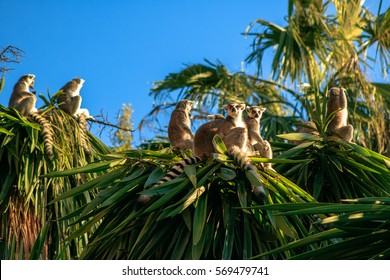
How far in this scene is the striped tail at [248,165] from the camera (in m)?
4.56

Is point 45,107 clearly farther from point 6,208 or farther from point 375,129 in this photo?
point 375,129

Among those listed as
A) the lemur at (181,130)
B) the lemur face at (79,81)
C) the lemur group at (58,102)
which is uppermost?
the lemur face at (79,81)

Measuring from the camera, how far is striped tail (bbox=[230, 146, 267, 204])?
4562mm

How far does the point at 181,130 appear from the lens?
6.75m

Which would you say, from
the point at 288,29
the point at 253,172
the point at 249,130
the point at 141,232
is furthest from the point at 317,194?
the point at 288,29

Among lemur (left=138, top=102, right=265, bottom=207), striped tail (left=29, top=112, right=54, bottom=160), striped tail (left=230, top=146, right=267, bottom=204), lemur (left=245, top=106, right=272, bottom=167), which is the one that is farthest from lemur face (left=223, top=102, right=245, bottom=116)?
striped tail (left=29, top=112, right=54, bottom=160)

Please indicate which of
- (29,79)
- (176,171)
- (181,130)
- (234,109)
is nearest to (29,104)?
(29,79)

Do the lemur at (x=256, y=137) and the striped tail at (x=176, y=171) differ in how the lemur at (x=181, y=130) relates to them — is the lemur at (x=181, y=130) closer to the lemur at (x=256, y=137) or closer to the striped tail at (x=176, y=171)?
the lemur at (x=256, y=137)

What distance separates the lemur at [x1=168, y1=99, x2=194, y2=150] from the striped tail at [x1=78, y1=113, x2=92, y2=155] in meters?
0.88

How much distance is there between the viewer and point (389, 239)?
335 centimetres

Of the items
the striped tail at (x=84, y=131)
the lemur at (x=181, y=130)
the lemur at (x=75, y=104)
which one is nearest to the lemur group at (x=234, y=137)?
the lemur at (x=181, y=130)

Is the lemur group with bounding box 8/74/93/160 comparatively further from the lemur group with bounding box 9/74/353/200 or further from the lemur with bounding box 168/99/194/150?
the lemur with bounding box 168/99/194/150

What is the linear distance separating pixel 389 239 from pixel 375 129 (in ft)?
31.6

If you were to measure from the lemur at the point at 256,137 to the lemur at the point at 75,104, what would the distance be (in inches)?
81.4
